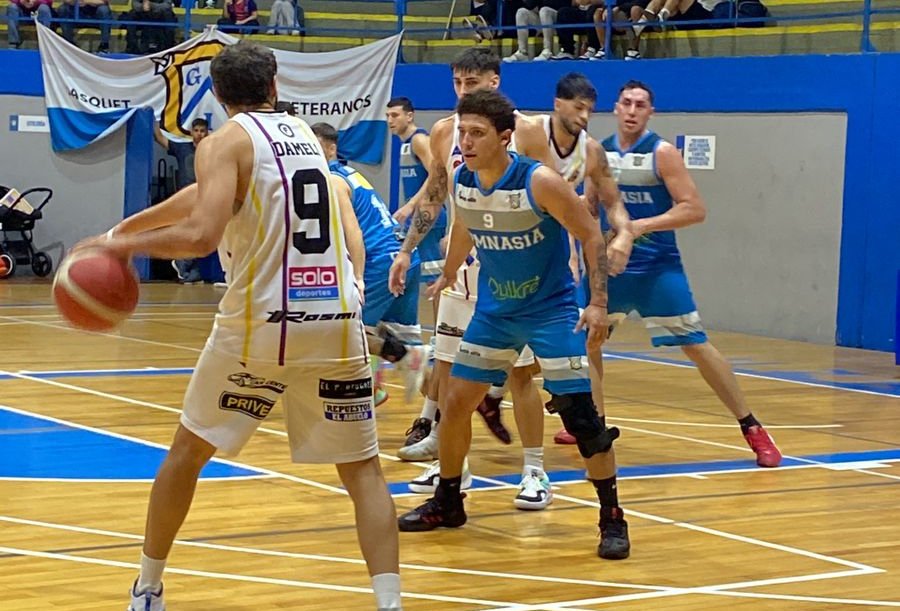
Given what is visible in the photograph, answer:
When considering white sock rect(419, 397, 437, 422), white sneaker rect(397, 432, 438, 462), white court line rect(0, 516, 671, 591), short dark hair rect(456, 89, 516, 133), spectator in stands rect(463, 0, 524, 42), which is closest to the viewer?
white court line rect(0, 516, 671, 591)

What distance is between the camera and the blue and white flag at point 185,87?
18.5 meters

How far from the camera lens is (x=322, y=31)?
63.0 feet

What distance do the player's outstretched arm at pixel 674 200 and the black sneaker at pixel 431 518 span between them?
6.78 feet

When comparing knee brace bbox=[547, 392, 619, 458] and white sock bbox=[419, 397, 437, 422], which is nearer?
knee brace bbox=[547, 392, 619, 458]

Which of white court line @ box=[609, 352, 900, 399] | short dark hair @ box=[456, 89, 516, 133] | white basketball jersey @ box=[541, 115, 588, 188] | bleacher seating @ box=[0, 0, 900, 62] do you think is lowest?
white court line @ box=[609, 352, 900, 399]

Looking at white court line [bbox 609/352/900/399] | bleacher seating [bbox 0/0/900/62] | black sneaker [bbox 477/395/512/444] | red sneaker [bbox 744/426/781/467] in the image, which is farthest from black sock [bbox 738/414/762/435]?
bleacher seating [bbox 0/0/900/62]

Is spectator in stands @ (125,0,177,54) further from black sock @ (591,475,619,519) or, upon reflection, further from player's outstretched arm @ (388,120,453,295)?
black sock @ (591,475,619,519)

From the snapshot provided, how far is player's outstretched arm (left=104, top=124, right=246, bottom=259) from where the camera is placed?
4355 mm

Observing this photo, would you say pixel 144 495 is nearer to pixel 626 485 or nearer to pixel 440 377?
pixel 440 377

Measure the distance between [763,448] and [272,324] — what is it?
420cm

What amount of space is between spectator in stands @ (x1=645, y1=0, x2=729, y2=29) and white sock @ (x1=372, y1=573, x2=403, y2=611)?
12.5m

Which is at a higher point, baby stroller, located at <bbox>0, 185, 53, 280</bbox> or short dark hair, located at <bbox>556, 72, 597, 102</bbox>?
short dark hair, located at <bbox>556, 72, 597, 102</bbox>

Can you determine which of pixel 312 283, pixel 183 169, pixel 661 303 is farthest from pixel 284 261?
pixel 183 169

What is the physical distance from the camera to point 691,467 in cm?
805
